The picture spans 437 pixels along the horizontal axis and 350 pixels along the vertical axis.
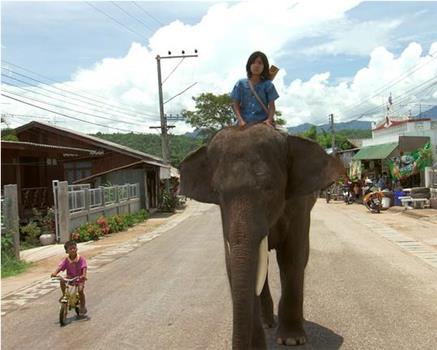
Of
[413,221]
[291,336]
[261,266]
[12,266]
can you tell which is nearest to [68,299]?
[291,336]

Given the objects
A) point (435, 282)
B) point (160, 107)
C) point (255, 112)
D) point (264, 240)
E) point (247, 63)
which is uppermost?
point (160, 107)

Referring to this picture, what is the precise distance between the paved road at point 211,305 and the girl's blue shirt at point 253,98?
2.33 meters

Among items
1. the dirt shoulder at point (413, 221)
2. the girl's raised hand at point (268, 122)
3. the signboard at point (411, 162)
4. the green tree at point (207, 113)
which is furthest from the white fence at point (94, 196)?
the green tree at point (207, 113)

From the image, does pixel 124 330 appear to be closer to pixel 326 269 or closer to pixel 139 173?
pixel 326 269

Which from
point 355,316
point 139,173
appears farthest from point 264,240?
point 139,173

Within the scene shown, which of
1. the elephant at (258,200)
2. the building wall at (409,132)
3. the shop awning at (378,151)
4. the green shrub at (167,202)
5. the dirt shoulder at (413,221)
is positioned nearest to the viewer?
the elephant at (258,200)

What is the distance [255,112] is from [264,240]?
166 cm

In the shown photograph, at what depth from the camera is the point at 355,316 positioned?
7.02 meters

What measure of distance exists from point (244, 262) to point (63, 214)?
1515cm

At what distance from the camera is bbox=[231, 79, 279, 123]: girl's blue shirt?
579cm

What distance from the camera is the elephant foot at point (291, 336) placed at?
5914 mm

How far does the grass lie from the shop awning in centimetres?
2200

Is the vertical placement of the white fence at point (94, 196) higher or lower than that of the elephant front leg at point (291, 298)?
higher

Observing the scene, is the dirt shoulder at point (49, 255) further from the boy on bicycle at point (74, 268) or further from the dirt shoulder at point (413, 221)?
the dirt shoulder at point (413, 221)
